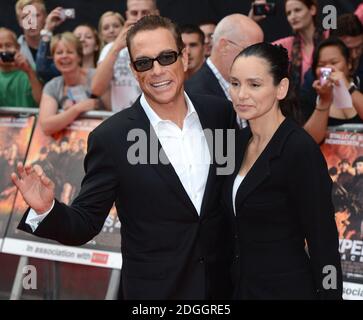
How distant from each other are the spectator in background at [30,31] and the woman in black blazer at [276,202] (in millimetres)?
3988

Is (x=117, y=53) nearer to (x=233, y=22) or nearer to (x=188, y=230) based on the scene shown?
(x=233, y=22)

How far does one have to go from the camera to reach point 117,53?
636 centimetres

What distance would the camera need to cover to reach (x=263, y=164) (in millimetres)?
3633

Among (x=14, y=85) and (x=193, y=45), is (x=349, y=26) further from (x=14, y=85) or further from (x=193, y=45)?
(x=14, y=85)

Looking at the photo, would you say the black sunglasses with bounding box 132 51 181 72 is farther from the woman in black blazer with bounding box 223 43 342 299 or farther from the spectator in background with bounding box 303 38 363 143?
the spectator in background with bounding box 303 38 363 143

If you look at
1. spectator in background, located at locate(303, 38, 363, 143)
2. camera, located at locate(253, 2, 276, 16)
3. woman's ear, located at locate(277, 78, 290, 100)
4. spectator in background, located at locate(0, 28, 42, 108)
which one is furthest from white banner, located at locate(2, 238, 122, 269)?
woman's ear, located at locate(277, 78, 290, 100)

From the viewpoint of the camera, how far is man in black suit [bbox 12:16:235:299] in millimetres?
3691

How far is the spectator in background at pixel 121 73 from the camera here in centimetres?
641

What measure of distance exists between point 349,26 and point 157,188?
9.36 ft

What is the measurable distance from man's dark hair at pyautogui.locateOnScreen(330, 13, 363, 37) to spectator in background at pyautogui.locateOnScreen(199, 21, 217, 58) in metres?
1.24
